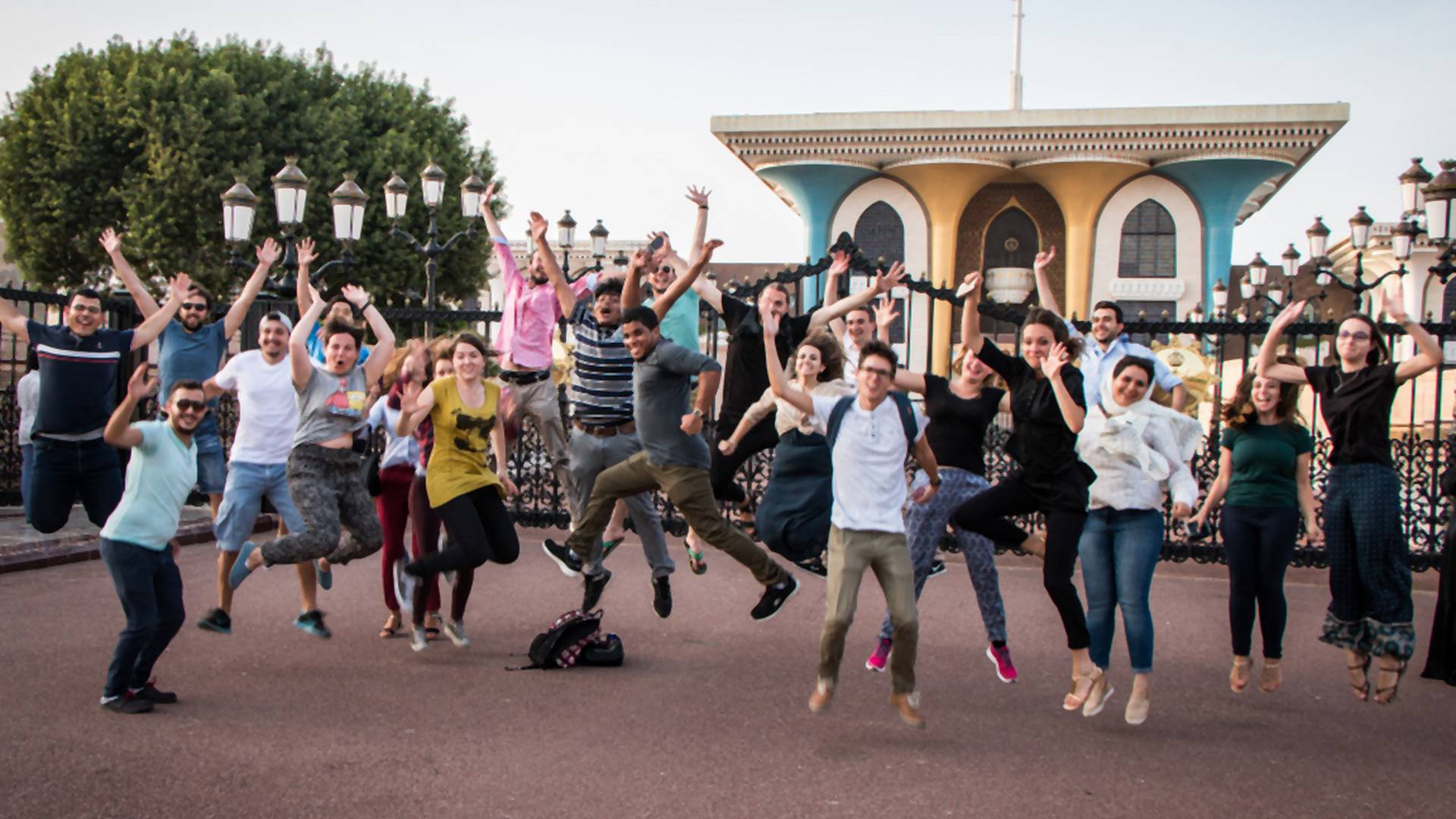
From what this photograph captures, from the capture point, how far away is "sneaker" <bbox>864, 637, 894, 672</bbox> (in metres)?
6.95

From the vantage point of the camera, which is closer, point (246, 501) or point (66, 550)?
point (246, 501)

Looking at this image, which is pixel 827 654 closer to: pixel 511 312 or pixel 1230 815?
pixel 1230 815

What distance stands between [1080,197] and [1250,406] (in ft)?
107

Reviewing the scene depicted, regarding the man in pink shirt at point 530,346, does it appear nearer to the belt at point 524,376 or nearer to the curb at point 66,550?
the belt at point 524,376

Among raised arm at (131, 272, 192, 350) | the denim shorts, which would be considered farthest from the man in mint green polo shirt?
raised arm at (131, 272, 192, 350)

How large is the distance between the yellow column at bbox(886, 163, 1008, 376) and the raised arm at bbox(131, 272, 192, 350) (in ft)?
98.8

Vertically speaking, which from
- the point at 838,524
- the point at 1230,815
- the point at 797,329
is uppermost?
the point at 797,329

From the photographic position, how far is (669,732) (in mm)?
5898

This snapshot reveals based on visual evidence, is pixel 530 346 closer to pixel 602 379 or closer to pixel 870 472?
pixel 602 379

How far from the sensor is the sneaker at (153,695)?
6004mm

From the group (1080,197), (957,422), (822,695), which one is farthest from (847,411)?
(1080,197)

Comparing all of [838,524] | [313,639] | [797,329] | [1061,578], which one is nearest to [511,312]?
[797,329]

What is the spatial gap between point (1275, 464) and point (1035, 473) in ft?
4.26

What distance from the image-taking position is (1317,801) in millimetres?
5121
